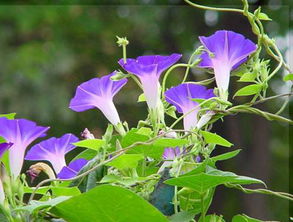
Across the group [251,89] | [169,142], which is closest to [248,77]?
[251,89]

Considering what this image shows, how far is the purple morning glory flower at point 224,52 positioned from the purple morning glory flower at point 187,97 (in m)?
0.03

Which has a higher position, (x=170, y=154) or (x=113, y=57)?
(x=170, y=154)

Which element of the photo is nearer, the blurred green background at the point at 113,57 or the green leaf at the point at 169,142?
the green leaf at the point at 169,142

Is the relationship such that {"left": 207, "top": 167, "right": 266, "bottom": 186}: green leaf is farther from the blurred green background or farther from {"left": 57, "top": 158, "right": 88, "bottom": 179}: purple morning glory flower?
the blurred green background

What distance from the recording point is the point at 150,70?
0.69 meters

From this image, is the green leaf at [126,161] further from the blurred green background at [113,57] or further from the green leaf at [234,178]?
the blurred green background at [113,57]

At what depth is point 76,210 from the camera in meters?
0.57

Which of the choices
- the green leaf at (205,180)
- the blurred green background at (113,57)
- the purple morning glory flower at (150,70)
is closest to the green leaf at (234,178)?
the green leaf at (205,180)

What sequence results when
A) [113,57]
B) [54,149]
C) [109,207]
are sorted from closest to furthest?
1. [109,207]
2. [54,149]
3. [113,57]

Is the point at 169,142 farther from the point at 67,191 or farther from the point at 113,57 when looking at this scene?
the point at 113,57

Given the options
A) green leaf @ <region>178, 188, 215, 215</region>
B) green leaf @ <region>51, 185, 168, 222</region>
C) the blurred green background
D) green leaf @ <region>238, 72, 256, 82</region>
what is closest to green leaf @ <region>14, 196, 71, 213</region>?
green leaf @ <region>51, 185, 168, 222</region>

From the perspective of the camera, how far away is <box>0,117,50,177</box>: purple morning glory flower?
2.14 ft

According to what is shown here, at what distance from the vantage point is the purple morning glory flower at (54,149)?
772 millimetres

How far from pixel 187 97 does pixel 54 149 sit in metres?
0.17
